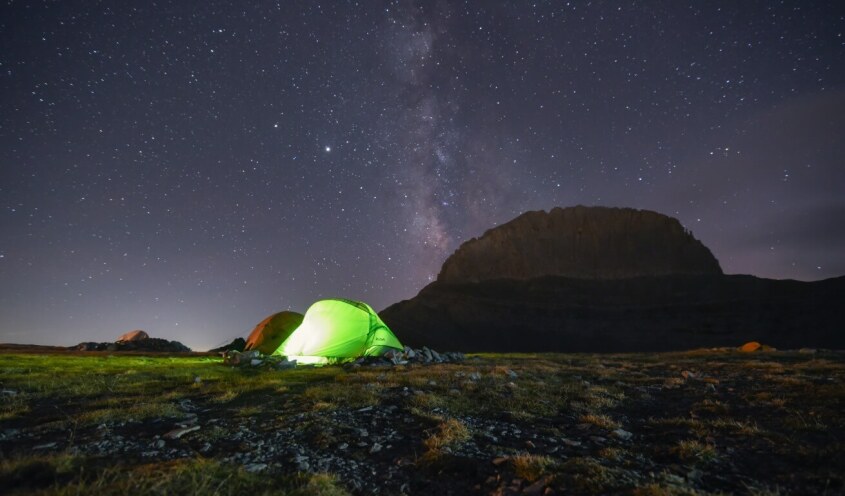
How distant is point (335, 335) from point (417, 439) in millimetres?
14610

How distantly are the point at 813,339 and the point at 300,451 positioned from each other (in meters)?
105

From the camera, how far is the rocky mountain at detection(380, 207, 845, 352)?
81.9 metres

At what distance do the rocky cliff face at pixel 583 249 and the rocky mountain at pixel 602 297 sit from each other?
0.35m

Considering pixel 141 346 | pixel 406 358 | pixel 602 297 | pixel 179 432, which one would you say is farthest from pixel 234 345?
pixel 602 297

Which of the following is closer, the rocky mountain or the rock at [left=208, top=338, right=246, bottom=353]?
the rock at [left=208, top=338, right=246, bottom=353]

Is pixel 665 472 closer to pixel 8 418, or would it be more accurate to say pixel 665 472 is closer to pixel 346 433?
pixel 346 433

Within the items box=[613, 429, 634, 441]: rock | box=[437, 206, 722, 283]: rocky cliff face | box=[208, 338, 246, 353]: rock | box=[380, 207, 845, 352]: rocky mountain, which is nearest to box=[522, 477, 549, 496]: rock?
box=[613, 429, 634, 441]: rock

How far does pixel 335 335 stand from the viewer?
19766 mm

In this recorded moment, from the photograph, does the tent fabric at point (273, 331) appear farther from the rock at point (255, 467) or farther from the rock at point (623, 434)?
the rock at point (623, 434)

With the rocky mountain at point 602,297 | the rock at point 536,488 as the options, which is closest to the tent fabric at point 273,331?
the rock at point 536,488

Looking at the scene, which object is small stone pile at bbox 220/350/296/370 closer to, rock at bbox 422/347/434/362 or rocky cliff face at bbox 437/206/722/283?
rock at bbox 422/347/434/362

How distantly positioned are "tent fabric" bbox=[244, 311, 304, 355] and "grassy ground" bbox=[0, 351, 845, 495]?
13594 mm

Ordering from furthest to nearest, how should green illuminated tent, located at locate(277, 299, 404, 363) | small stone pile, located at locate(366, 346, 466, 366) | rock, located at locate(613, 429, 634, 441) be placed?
green illuminated tent, located at locate(277, 299, 404, 363) → small stone pile, located at locate(366, 346, 466, 366) → rock, located at locate(613, 429, 634, 441)

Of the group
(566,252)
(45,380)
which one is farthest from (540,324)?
(45,380)
